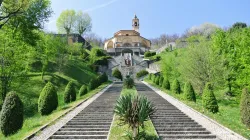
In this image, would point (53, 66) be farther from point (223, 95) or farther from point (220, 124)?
point (220, 124)

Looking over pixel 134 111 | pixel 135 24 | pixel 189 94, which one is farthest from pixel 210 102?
pixel 135 24

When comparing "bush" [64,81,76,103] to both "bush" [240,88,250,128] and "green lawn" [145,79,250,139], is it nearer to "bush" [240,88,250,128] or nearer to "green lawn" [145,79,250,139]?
"green lawn" [145,79,250,139]

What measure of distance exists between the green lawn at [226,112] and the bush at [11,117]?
8912 mm

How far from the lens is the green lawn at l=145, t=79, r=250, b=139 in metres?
10.1

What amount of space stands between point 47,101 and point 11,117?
4292 millimetres

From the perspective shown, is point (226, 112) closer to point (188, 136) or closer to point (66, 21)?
point (188, 136)

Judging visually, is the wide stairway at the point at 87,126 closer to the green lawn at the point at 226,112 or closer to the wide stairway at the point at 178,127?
the wide stairway at the point at 178,127

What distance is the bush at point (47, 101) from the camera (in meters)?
14.2

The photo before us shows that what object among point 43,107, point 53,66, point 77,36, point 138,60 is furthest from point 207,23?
point 43,107

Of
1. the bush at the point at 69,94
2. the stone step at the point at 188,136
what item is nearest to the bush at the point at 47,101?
the bush at the point at 69,94

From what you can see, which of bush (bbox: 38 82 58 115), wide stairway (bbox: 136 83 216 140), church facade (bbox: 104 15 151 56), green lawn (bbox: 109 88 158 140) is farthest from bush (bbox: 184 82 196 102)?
church facade (bbox: 104 15 151 56)

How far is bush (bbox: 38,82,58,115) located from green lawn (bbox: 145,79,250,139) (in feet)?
28.7

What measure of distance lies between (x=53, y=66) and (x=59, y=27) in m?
21.7

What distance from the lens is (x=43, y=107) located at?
46.5 ft
